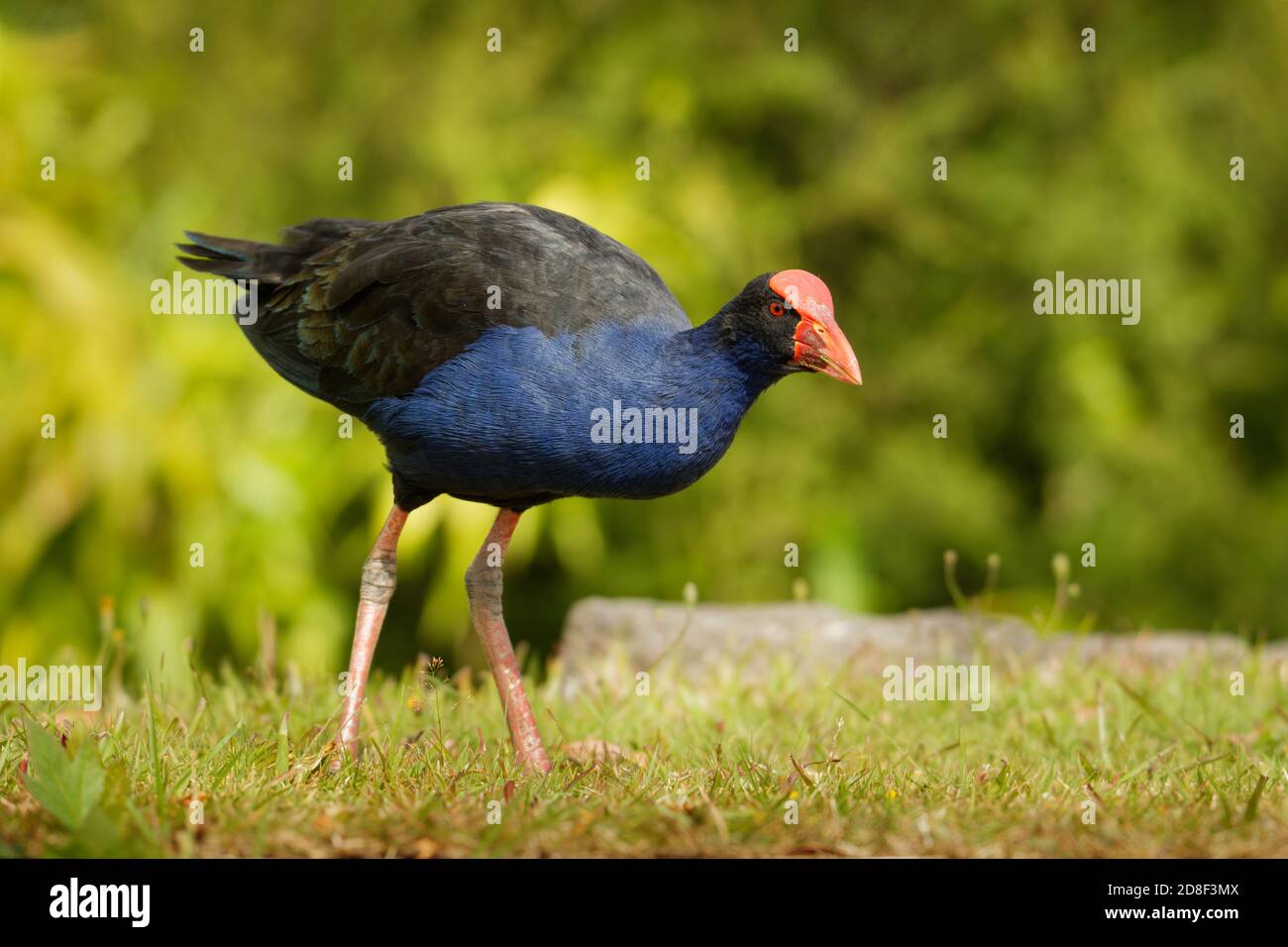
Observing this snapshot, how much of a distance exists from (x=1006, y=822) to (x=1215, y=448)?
717 centimetres

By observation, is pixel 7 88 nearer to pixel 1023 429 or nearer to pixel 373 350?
pixel 373 350

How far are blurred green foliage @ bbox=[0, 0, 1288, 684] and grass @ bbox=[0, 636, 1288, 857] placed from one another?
3.54 m

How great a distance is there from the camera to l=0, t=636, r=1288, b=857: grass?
3105 mm

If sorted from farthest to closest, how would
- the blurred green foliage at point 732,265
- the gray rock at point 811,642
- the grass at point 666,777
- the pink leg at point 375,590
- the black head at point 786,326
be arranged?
the blurred green foliage at point 732,265 < the gray rock at point 811,642 < the pink leg at point 375,590 < the black head at point 786,326 < the grass at point 666,777

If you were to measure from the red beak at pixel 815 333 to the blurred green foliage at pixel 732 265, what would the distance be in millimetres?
4624

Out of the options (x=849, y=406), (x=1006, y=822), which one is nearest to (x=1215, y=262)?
(x=849, y=406)

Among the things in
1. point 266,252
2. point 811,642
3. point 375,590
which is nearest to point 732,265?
point 811,642

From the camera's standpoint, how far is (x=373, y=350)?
455 cm

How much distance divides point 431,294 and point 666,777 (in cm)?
163

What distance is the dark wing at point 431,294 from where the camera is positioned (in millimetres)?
4309

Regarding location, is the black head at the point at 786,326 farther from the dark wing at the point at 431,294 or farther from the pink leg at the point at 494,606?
the pink leg at the point at 494,606

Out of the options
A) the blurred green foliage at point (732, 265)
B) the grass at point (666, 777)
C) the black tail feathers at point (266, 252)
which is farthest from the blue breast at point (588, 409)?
the blurred green foliage at point (732, 265)

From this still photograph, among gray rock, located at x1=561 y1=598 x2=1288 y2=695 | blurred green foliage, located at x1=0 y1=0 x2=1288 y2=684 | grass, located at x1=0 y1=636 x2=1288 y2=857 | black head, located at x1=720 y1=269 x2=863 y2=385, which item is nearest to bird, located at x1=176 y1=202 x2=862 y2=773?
black head, located at x1=720 y1=269 x2=863 y2=385

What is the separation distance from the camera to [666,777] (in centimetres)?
382
